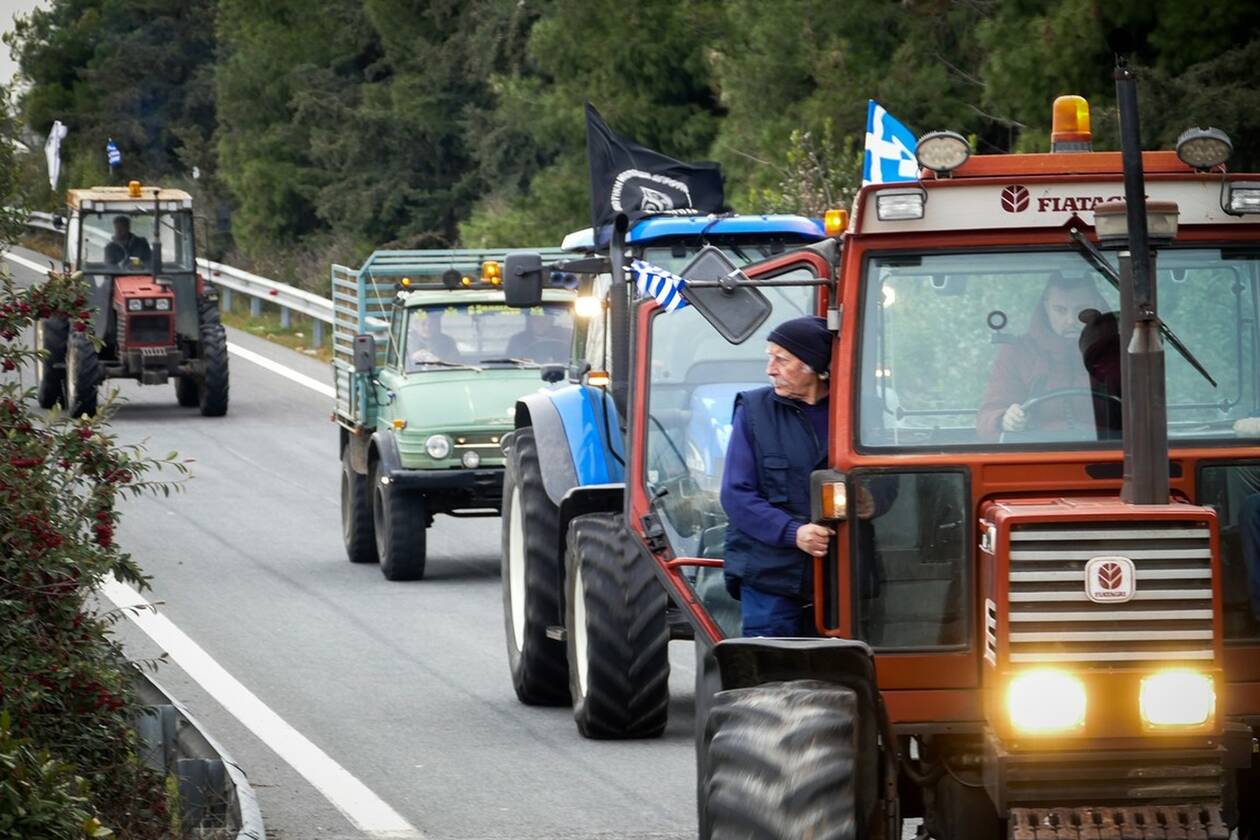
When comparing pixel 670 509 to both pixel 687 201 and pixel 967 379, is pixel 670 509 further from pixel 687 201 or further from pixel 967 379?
pixel 687 201

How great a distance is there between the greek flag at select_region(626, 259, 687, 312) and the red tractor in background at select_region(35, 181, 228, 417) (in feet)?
56.4

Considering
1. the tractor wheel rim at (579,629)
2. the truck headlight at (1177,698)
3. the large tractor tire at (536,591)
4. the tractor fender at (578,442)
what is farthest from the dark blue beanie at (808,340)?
the large tractor tire at (536,591)

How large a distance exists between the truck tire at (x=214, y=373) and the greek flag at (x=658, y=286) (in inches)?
674

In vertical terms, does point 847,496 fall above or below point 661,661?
above

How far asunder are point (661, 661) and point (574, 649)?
23.2 inches

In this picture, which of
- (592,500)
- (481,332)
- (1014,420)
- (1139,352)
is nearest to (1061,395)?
(1014,420)

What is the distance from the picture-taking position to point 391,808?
9.46m

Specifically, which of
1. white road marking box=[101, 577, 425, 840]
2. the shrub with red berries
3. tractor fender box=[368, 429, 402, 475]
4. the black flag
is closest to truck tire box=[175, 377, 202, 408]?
tractor fender box=[368, 429, 402, 475]

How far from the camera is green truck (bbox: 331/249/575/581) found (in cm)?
1642

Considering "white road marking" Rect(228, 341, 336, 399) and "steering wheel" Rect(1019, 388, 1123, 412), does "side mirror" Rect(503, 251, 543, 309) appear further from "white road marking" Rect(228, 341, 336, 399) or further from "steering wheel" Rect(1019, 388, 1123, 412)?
"white road marking" Rect(228, 341, 336, 399)

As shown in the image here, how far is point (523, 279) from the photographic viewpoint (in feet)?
40.8

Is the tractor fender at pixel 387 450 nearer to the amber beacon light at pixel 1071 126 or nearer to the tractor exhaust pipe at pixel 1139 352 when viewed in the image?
the amber beacon light at pixel 1071 126

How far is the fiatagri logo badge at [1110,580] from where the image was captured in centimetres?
614

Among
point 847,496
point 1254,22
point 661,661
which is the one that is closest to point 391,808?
point 661,661
